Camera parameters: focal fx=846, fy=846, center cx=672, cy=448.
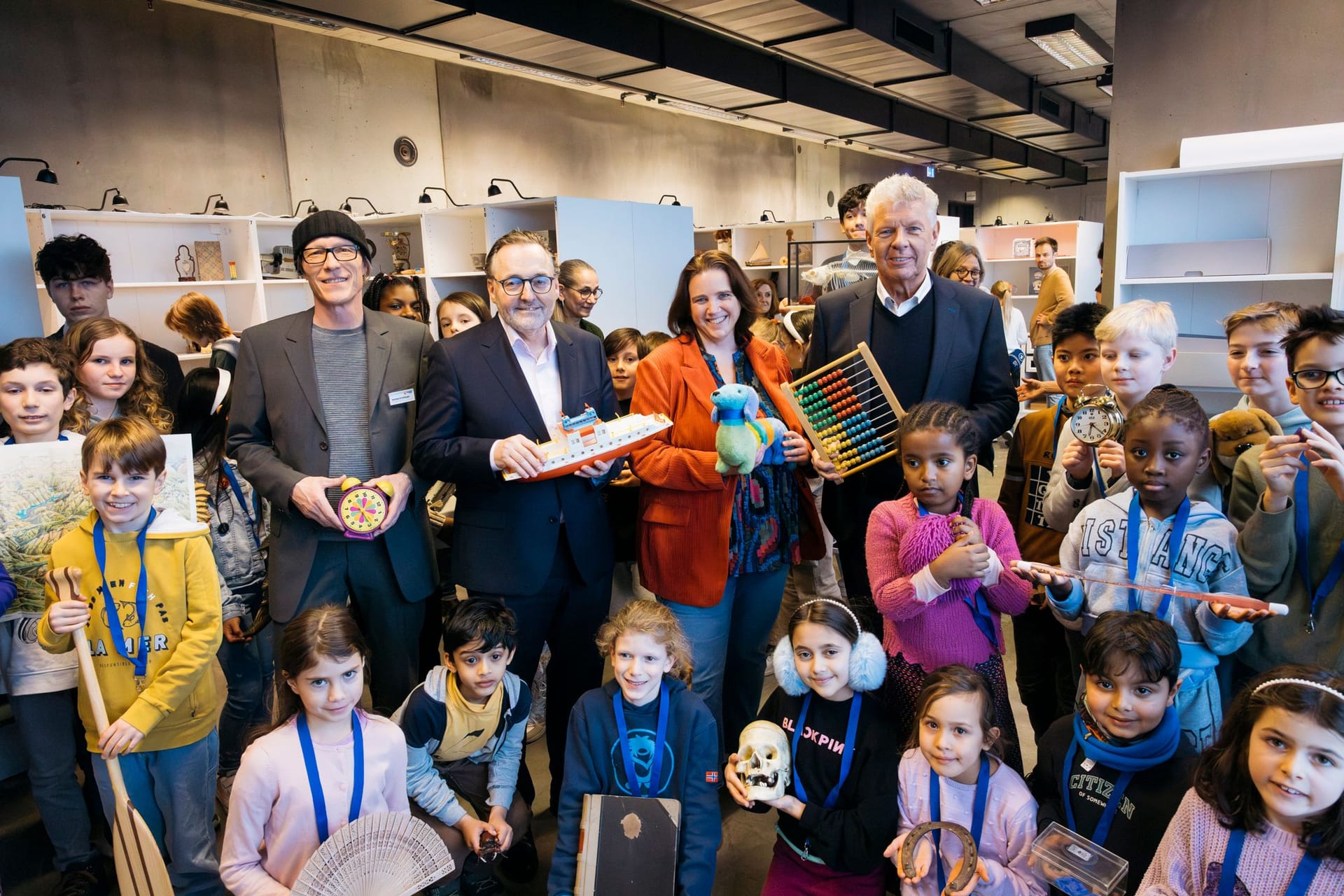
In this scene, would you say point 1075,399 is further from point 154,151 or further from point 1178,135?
point 154,151

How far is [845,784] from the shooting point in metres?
2.14

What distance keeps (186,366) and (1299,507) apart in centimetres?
703

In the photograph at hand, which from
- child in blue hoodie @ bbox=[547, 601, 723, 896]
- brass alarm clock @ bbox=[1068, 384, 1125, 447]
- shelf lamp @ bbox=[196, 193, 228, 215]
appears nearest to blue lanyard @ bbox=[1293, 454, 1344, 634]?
brass alarm clock @ bbox=[1068, 384, 1125, 447]

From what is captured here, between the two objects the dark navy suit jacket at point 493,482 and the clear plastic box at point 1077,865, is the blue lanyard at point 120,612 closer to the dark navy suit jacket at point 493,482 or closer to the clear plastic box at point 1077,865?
the dark navy suit jacket at point 493,482

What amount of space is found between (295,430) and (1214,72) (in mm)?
4763

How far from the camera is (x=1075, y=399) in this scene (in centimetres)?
251

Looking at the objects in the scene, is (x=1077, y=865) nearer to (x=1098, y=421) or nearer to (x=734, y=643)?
(x=1098, y=421)

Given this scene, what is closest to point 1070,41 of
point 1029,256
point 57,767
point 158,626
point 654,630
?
point 1029,256

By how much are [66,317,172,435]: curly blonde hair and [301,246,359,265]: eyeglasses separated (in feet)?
2.66

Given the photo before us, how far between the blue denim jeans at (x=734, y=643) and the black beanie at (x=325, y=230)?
141 cm

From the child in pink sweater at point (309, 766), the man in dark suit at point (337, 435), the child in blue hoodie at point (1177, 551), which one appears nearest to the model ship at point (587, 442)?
the man in dark suit at point (337, 435)

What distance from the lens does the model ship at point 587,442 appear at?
7.42 feet

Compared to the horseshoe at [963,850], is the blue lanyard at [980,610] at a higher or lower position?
higher

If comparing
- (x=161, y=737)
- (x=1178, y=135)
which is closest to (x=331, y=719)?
(x=161, y=737)
